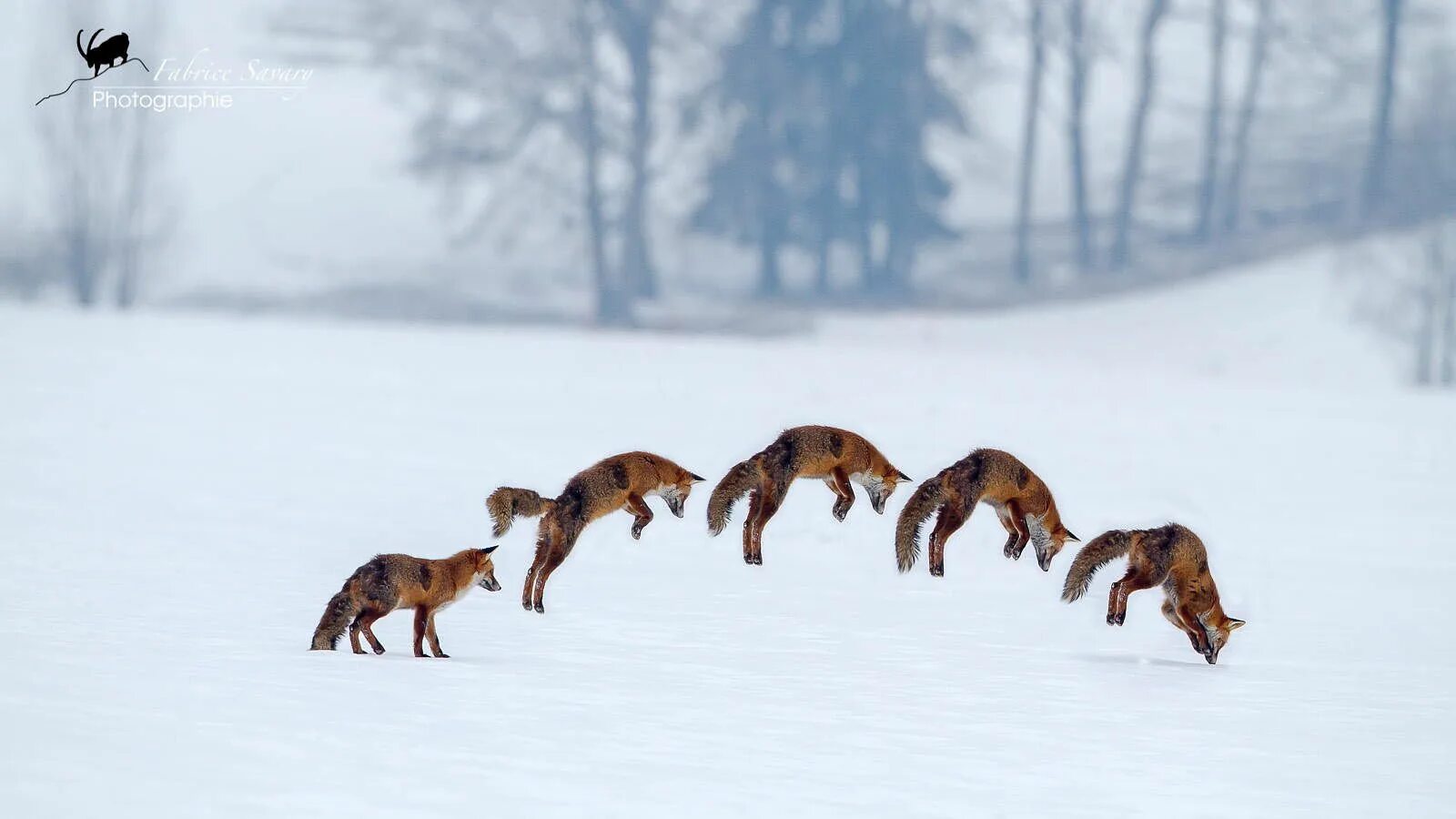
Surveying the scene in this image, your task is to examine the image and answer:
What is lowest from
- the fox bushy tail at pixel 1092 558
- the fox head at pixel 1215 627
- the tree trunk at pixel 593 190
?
the fox head at pixel 1215 627

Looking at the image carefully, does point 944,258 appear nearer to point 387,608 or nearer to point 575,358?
point 575,358

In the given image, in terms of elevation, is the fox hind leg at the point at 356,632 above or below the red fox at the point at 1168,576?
below

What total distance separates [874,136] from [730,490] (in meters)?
25.4

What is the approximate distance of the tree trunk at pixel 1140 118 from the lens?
28875mm

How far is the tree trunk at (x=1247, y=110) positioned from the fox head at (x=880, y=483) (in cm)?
2616

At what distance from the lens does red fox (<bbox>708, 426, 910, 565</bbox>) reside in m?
4.04

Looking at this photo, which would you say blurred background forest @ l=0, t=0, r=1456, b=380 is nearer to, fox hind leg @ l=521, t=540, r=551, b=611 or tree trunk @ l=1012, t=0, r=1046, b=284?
tree trunk @ l=1012, t=0, r=1046, b=284

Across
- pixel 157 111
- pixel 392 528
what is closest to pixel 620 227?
pixel 157 111

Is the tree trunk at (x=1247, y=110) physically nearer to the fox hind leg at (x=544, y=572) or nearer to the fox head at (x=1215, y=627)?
the fox head at (x=1215, y=627)

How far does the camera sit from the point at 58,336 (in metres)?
22.9

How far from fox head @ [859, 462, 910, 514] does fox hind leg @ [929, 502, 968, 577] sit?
0.20 metres

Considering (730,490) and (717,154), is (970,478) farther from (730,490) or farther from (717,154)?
(717,154)

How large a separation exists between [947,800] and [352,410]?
13827mm

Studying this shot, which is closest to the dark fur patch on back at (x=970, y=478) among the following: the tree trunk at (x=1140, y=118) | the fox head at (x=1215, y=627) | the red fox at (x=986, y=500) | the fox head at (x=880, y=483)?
the red fox at (x=986, y=500)
